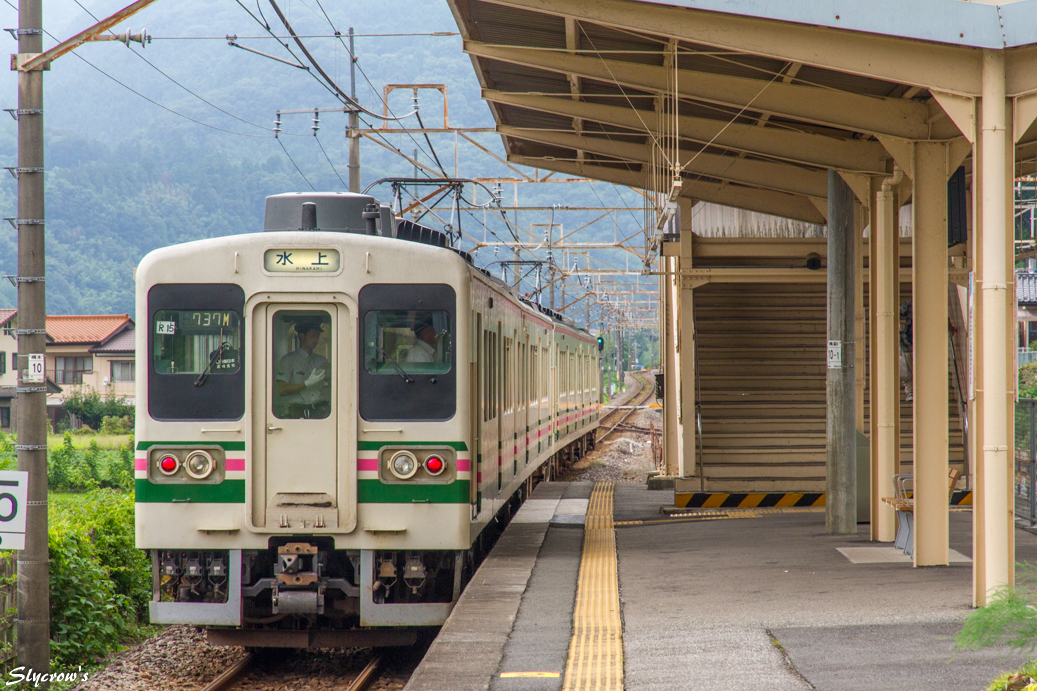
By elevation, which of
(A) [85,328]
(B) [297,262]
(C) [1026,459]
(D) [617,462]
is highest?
(A) [85,328]

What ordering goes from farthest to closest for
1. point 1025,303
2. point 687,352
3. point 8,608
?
point 1025,303 → point 687,352 → point 8,608

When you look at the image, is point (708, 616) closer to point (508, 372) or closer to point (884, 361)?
point (508, 372)

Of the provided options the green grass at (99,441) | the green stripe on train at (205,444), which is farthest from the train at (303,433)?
the green grass at (99,441)

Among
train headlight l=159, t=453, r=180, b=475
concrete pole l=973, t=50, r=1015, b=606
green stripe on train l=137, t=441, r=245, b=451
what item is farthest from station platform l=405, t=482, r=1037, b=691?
train headlight l=159, t=453, r=180, b=475

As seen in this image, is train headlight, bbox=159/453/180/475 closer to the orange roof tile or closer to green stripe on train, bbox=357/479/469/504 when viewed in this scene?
green stripe on train, bbox=357/479/469/504

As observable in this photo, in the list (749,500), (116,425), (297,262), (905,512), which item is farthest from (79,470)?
(905,512)

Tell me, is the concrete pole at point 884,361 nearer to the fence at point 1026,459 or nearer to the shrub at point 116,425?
the fence at point 1026,459

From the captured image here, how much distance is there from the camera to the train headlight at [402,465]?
21.3 ft

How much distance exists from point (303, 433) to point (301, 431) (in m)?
0.02

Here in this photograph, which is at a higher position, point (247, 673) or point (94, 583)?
point (94, 583)

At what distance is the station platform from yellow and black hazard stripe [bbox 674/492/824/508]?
221 centimetres

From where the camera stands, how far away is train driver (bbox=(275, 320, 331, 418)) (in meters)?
6.51

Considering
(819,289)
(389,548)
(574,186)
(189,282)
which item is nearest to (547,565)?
(389,548)

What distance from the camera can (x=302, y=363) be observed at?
21.5 feet
